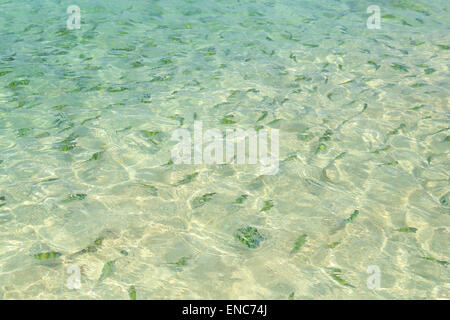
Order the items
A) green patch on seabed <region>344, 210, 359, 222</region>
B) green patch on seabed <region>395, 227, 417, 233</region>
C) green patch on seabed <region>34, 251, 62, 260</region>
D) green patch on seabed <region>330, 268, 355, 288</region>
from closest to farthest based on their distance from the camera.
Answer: green patch on seabed <region>330, 268, 355, 288</region> → green patch on seabed <region>34, 251, 62, 260</region> → green patch on seabed <region>395, 227, 417, 233</region> → green patch on seabed <region>344, 210, 359, 222</region>

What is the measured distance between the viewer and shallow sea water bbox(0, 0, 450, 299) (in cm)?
297

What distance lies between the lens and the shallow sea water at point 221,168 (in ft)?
9.75

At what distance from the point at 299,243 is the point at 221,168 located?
47.0 inches

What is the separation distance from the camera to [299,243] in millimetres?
3248

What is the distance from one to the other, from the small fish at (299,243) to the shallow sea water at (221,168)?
30 millimetres

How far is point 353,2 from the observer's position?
10.8 m

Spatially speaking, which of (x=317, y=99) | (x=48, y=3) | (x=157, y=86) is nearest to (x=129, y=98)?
(x=157, y=86)

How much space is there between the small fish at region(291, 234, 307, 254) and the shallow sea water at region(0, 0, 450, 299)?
3cm

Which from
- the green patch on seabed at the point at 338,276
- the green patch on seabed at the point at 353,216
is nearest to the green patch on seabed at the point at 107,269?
the green patch on seabed at the point at 338,276

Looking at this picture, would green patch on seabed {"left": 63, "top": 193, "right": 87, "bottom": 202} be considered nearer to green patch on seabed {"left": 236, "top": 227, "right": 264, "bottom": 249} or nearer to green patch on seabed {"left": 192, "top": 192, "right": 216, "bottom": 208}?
green patch on seabed {"left": 192, "top": 192, "right": 216, "bottom": 208}

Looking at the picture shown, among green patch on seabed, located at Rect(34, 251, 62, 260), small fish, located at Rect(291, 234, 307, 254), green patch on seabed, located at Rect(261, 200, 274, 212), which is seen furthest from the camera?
green patch on seabed, located at Rect(261, 200, 274, 212)

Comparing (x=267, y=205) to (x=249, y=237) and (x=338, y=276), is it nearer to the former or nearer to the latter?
(x=249, y=237)

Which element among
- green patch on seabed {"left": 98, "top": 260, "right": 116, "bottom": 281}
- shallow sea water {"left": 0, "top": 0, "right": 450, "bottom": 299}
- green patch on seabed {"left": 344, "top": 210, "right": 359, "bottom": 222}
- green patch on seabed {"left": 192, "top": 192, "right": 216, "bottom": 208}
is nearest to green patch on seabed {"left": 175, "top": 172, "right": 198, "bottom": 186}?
shallow sea water {"left": 0, "top": 0, "right": 450, "bottom": 299}

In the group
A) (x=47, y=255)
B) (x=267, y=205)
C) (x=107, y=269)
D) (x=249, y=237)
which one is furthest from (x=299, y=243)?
(x=47, y=255)
